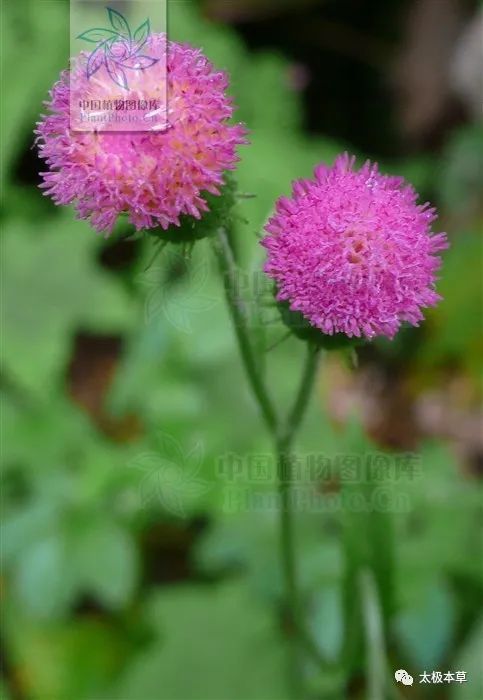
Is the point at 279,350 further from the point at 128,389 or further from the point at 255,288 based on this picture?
the point at 255,288

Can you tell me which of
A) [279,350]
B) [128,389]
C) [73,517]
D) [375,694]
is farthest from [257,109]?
[375,694]

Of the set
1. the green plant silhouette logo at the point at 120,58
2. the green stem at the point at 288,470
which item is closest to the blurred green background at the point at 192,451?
the green stem at the point at 288,470

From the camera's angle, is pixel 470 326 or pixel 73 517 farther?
pixel 470 326

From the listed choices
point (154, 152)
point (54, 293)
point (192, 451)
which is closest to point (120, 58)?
point (154, 152)

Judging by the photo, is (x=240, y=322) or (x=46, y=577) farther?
(x=46, y=577)

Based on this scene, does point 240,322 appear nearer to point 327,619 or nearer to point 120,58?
point 120,58

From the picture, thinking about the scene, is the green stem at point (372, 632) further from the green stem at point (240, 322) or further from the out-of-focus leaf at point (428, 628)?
the green stem at point (240, 322)

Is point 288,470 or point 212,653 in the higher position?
point 288,470

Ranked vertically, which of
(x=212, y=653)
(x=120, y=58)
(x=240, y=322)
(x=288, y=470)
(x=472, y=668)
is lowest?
(x=212, y=653)
